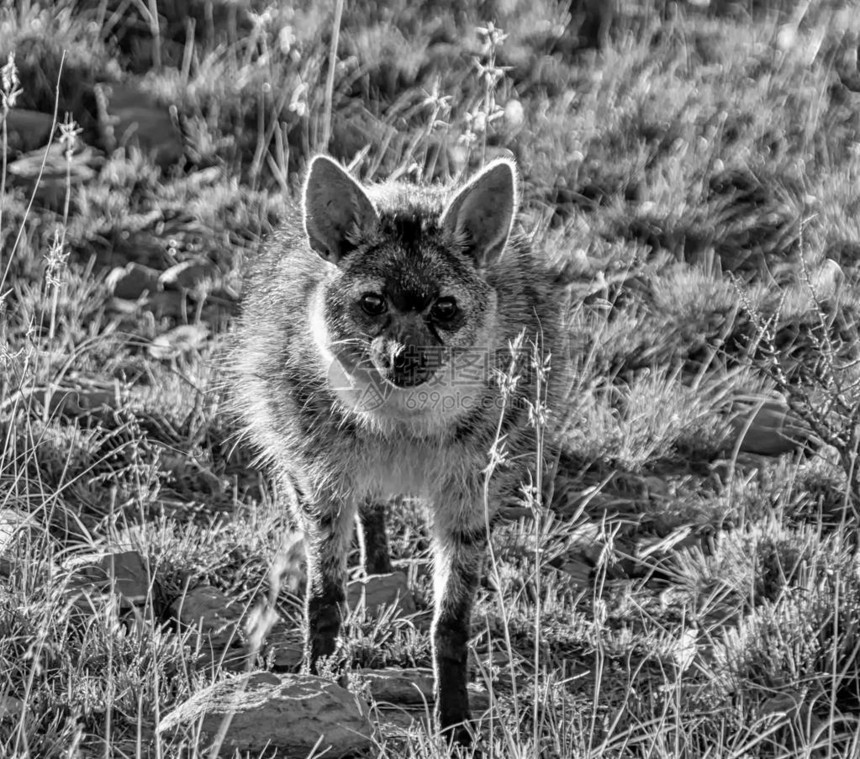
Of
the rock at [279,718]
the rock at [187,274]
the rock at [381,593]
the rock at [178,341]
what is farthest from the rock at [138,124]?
the rock at [279,718]

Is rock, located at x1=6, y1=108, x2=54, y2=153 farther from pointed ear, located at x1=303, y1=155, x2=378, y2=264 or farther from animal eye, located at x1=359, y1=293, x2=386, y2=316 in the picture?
animal eye, located at x1=359, y1=293, x2=386, y2=316

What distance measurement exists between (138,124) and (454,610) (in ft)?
13.9

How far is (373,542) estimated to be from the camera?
17.5 ft

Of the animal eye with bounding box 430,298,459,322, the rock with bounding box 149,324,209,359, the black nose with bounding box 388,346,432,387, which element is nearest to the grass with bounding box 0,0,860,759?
the rock with bounding box 149,324,209,359

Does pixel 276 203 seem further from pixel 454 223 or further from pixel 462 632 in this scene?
pixel 462 632

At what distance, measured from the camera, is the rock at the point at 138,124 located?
7.53m

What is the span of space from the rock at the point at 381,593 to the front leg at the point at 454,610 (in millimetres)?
332

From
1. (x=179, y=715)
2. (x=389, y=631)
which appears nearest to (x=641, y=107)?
(x=389, y=631)

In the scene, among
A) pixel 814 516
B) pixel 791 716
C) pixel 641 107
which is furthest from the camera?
pixel 641 107

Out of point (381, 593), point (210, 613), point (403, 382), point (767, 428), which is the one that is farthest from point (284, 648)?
point (767, 428)

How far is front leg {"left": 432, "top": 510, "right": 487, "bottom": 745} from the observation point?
445 cm

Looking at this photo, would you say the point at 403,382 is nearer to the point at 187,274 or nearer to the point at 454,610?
the point at 454,610

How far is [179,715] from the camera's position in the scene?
388 cm

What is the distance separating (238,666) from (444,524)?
0.92 metres
